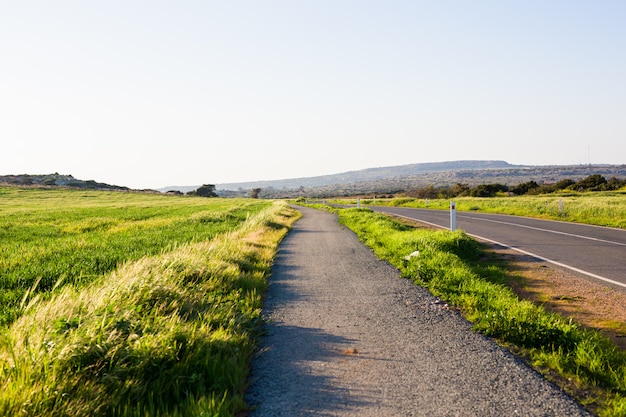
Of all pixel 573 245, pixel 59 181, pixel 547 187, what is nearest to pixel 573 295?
pixel 573 245

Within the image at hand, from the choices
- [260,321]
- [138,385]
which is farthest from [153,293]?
[138,385]

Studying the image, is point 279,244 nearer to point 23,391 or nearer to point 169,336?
point 169,336

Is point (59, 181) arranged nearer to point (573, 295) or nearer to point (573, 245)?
point (573, 245)

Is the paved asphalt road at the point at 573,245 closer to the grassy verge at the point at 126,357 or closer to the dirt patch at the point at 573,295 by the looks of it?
the dirt patch at the point at 573,295

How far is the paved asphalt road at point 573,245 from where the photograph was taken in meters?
9.02

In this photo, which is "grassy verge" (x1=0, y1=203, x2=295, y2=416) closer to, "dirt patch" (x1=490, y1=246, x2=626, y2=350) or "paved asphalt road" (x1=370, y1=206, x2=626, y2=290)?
"dirt patch" (x1=490, y1=246, x2=626, y2=350)

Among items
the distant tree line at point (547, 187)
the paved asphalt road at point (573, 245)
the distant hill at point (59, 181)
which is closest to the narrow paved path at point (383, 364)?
the paved asphalt road at point (573, 245)

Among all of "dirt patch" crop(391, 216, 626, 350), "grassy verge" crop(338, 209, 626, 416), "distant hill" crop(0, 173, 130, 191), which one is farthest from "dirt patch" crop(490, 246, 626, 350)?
"distant hill" crop(0, 173, 130, 191)

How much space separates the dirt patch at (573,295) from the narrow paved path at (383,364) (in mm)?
1805

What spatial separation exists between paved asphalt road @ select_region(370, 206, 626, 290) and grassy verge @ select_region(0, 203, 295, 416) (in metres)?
7.16

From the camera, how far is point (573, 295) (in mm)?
7129

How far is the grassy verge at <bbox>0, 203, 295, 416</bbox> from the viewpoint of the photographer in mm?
3062

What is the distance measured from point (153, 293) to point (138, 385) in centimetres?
212

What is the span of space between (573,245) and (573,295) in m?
6.33
